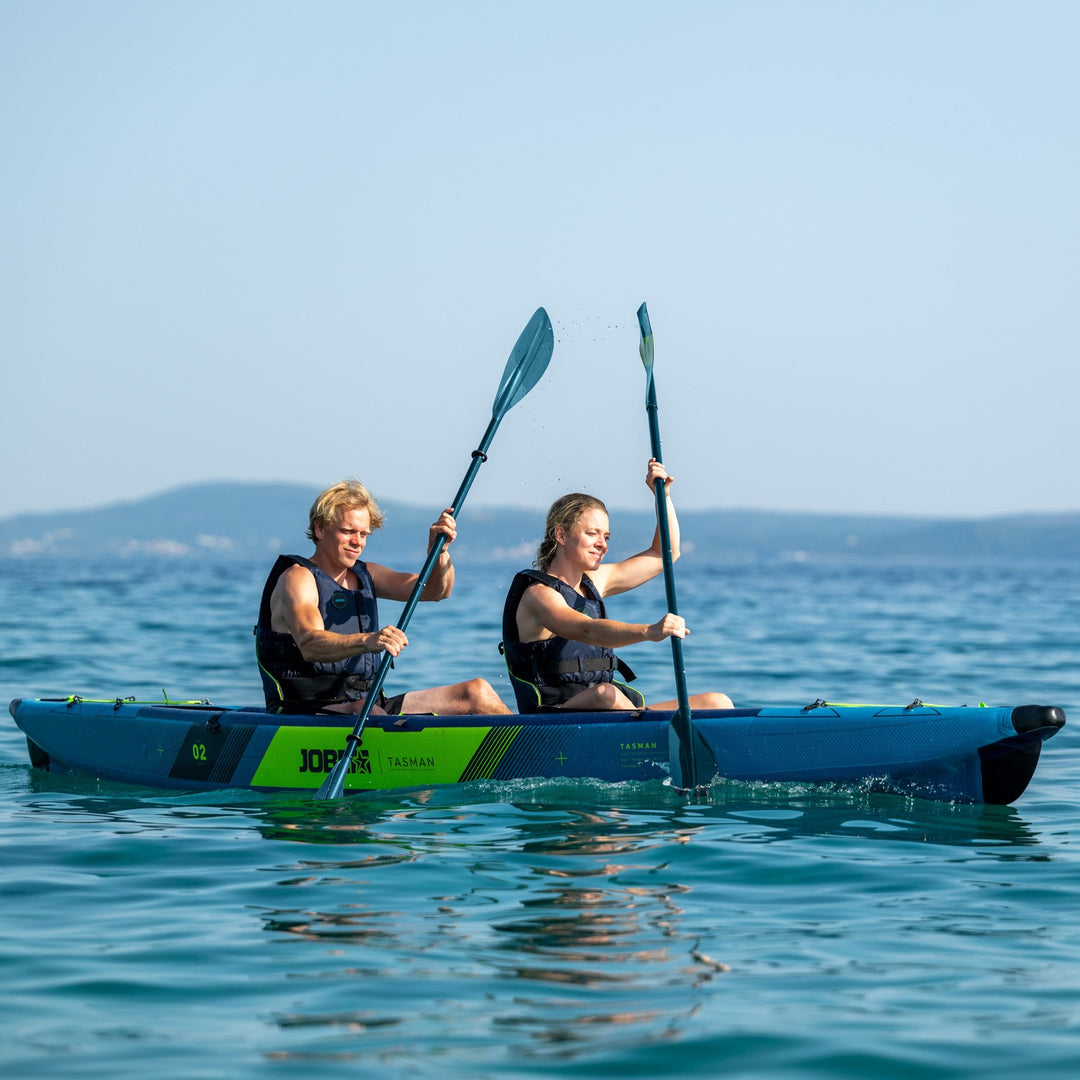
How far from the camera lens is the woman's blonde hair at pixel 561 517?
669cm

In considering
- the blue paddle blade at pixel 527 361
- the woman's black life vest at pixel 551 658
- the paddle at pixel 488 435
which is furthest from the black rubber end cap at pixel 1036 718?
the blue paddle blade at pixel 527 361

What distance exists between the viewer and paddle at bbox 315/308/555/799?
6.63 meters

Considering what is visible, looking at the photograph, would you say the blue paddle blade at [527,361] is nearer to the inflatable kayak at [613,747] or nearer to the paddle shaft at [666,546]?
the paddle shaft at [666,546]

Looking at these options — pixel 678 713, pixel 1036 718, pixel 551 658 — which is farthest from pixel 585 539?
pixel 1036 718

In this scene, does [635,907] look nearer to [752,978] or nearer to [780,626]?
[752,978]

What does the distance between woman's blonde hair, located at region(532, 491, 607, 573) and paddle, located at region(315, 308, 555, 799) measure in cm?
50

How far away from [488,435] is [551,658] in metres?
1.45

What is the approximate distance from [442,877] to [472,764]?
5.50 feet

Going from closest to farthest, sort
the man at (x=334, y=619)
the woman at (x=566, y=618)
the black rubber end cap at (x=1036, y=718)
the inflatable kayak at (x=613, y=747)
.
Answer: the black rubber end cap at (x=1036, y=718) → the inflatable kayak at (x=613, y=747) → the woman at (x=566, y=618) → the man at (x=334, y=619)

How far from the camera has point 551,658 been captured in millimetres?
6785

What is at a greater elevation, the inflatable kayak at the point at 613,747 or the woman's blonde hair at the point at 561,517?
the woman's blonde hair at the point at 561,517

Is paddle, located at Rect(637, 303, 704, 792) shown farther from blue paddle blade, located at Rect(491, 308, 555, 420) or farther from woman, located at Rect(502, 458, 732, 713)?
blue paddle blade, located at Rect(491, 308, 555, 420)

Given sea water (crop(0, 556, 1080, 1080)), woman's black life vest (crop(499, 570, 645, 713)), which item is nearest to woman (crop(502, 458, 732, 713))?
woman's black life vest (crop(499, 570, 645, 713))

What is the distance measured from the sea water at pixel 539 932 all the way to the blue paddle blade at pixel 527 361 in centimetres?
236
